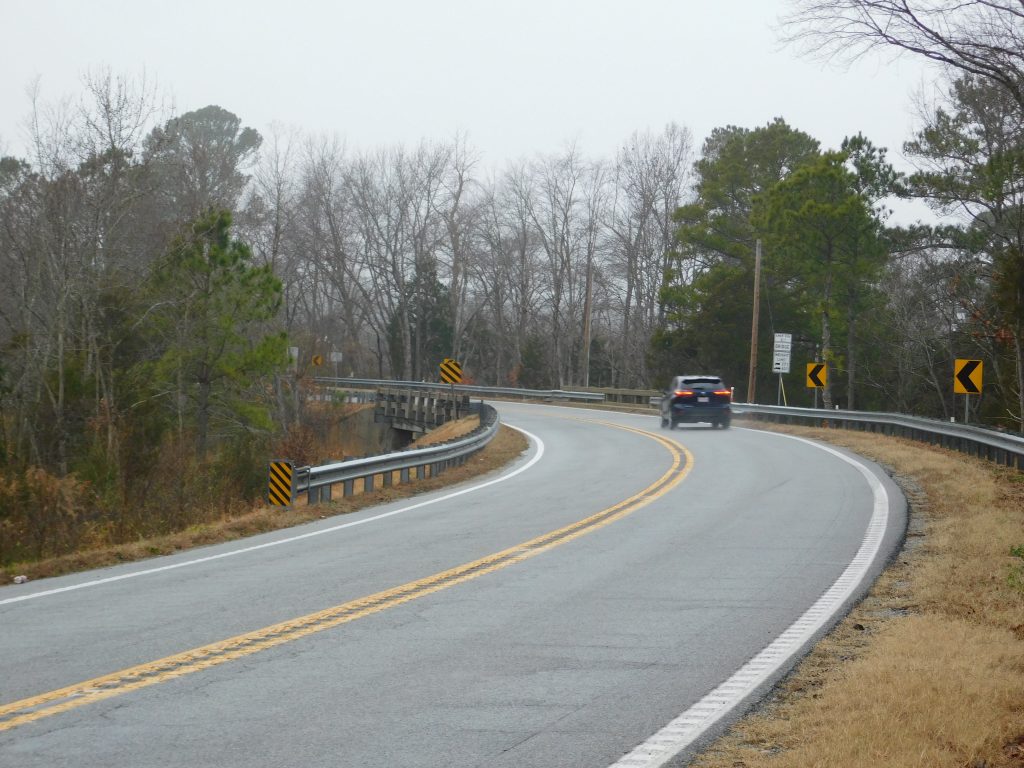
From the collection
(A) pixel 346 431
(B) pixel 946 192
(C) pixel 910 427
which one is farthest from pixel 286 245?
(C) pixel 910 427

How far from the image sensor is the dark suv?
37.0 m

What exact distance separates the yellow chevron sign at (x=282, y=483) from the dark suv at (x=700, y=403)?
21745 mm

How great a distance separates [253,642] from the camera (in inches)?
315

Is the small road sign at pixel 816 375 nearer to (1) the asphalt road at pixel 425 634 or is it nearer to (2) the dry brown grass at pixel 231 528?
(2) the dry brown grass at pixel 231 528

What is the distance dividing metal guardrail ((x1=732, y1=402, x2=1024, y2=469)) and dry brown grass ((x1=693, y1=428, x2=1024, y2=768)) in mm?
9876

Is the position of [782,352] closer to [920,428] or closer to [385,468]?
[920,428]

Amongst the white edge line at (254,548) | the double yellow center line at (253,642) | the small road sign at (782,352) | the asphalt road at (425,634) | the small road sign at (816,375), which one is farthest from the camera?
the small road sign at (782,352)

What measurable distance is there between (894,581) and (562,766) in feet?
20.3

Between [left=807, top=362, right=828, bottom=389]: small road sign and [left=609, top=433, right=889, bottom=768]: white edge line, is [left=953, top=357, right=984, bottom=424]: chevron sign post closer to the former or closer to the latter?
[left=807, top=362, right=828, bottom=389]: small road sign

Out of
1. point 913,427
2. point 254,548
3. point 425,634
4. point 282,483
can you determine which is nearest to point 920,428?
point 913,427

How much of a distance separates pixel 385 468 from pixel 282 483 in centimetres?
313

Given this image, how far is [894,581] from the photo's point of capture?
35.1ft

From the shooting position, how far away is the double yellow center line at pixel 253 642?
6.35 m

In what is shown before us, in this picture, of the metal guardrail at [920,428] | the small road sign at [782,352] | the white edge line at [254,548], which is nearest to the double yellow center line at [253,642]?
the white edge line at [254,548]
